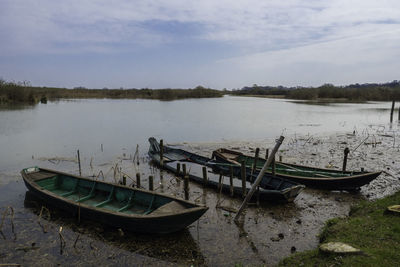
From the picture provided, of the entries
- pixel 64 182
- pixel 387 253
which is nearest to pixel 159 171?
pixel 64 182

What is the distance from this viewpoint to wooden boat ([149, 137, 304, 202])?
11508mm

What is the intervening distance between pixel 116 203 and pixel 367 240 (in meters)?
8.11

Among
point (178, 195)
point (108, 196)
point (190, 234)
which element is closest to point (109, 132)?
point (178, 195)

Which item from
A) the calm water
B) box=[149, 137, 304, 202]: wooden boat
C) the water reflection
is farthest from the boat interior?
the calm water

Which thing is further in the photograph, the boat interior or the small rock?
the boat interior

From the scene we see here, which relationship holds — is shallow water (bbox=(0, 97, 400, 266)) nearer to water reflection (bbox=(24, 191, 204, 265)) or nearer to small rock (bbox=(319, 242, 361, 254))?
water reflection (bbox=(24, 191, 204, 265))

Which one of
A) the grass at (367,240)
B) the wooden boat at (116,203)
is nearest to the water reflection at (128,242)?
the wooden boat at (116,203)

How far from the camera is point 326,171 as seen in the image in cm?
1412

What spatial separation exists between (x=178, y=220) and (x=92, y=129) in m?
25.5

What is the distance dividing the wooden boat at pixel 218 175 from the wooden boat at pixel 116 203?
357cm

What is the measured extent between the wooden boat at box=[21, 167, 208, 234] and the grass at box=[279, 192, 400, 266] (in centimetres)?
323

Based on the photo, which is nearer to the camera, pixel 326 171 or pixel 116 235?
pixel 116 235

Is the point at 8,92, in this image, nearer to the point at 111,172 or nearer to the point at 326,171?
the point at 111,172

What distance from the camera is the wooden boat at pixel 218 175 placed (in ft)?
37.8
